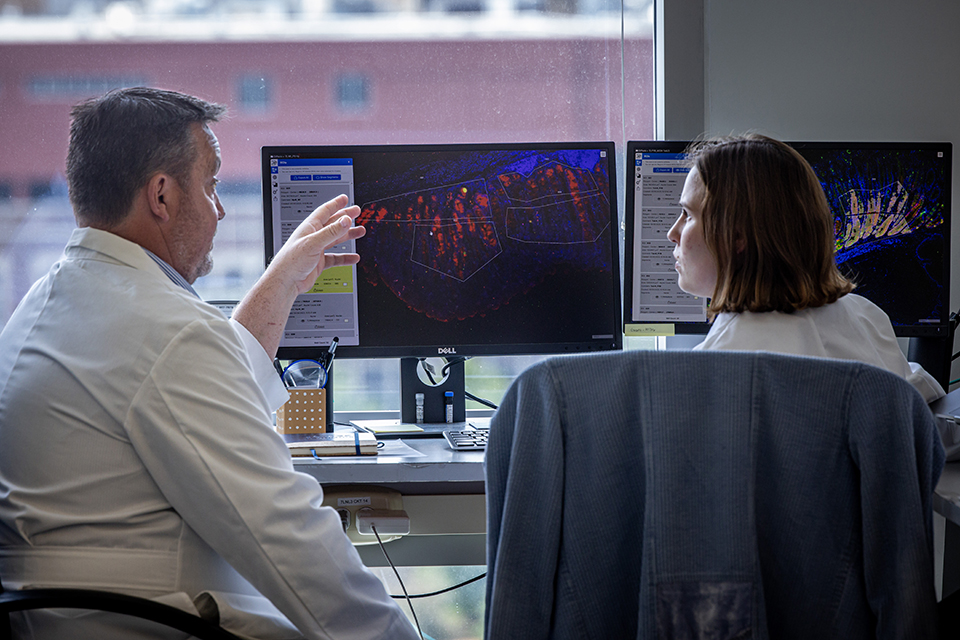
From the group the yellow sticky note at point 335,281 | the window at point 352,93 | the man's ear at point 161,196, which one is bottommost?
the yellow sticky note at point 335,281

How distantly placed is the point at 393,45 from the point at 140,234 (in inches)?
45.6

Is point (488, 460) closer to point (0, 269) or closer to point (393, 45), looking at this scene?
point (393, 45)

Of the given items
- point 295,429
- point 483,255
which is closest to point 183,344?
point 295,429

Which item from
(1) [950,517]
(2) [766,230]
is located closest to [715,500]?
(1) [950,517]

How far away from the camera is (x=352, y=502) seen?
4.66 feet

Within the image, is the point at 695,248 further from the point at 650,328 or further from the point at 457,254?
the point at 457,254

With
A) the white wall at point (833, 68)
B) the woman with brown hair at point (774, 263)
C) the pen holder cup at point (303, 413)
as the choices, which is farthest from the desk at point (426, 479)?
the white wall at point (833, 68)

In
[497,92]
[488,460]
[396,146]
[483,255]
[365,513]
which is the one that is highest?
[497,92]

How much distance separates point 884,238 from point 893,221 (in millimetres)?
44

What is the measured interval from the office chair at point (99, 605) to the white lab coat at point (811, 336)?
2.63 feet

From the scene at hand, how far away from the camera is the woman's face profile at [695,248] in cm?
139

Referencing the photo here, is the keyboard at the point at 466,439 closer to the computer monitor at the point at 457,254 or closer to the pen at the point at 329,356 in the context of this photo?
the computer monitor at the point at 457,254

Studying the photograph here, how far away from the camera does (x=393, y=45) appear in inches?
81.8

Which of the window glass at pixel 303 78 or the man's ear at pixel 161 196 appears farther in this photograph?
the window glass at pixel 303 78
